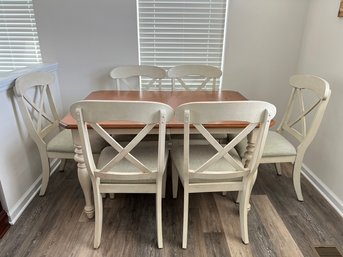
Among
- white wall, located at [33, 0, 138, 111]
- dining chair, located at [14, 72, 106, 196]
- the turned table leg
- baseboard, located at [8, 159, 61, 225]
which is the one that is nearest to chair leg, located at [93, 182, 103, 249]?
the turned table leg

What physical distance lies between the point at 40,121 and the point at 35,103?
0.20 m

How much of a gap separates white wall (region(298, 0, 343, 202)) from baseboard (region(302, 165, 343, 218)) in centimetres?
2

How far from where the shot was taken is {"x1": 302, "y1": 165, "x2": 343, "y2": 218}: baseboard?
5.93ft

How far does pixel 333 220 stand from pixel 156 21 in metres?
2.19

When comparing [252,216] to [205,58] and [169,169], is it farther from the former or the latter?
[205,58]

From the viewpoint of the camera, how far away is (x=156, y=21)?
2.31 m

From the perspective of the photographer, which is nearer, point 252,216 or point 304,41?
point 252,216

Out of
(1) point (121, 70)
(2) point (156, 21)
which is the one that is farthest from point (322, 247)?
(2) point (156, 21)

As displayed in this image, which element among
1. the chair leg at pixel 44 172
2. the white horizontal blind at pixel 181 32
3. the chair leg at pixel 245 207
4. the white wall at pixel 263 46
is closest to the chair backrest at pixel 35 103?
the chair leg at pixel 44 172

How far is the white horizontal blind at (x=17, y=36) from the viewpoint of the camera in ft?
7.41

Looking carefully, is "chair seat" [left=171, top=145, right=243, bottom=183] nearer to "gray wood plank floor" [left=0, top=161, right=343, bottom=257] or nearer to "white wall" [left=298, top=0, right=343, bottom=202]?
"gray wood plank floor" [left=0, top=161, right=343, bottom=257]

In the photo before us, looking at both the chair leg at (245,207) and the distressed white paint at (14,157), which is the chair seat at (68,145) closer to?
the distressed white paint at (14,157)

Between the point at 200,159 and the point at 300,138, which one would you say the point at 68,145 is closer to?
the point at 200,159

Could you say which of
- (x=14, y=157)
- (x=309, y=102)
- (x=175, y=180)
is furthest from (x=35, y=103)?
(x=309, y=102)
